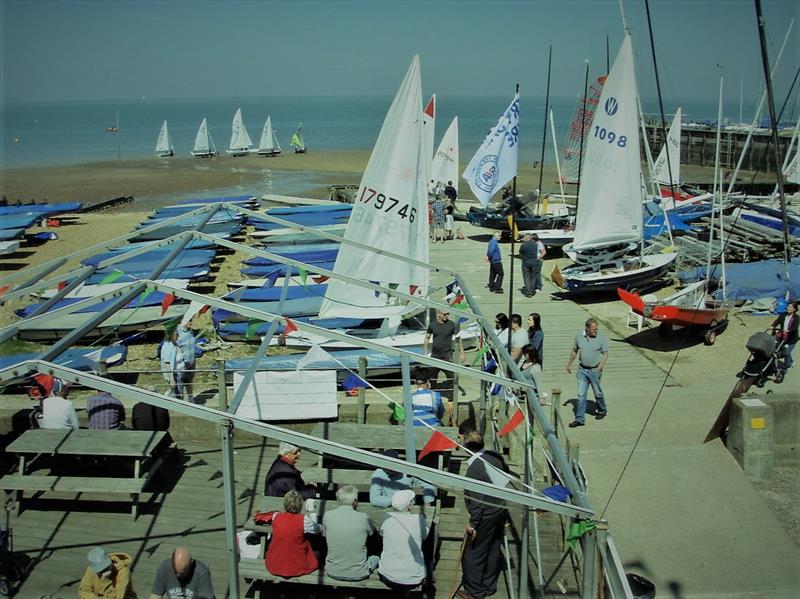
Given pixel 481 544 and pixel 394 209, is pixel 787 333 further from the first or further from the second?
pixel 481 544

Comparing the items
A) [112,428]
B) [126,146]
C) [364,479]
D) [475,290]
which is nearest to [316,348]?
[364,479]

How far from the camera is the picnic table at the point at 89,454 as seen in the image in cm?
694

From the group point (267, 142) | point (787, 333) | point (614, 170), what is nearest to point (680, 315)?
point (787, 333)

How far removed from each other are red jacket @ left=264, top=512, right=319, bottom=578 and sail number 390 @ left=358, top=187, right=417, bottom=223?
7.08 metres

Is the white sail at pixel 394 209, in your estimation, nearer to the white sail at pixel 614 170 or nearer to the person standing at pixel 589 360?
the person standing at pixel 589 360

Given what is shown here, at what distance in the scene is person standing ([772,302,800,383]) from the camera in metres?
11.6

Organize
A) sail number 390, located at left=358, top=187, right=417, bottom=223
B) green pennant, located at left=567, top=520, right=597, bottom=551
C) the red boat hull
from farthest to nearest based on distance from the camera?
the red boat hull, sail number 390, located at left=358, top=187, right=417, bottom=223, green pennant, located at left=567, top=520, right=597, bottom=551

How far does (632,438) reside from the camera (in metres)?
9.80

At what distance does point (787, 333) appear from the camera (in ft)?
37.9

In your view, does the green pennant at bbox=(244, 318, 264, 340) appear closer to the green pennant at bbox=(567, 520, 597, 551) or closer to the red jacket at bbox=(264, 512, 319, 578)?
the red jacket at bbox=(264, 512, 319, 578)

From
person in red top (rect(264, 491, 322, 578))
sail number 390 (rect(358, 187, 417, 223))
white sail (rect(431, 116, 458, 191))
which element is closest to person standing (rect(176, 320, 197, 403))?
sail number 390 (rect(358, 187, 417, 223))

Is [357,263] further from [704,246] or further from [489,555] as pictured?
[704,246]

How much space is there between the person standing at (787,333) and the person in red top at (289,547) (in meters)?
9.15

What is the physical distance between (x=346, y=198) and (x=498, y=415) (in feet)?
87.8
